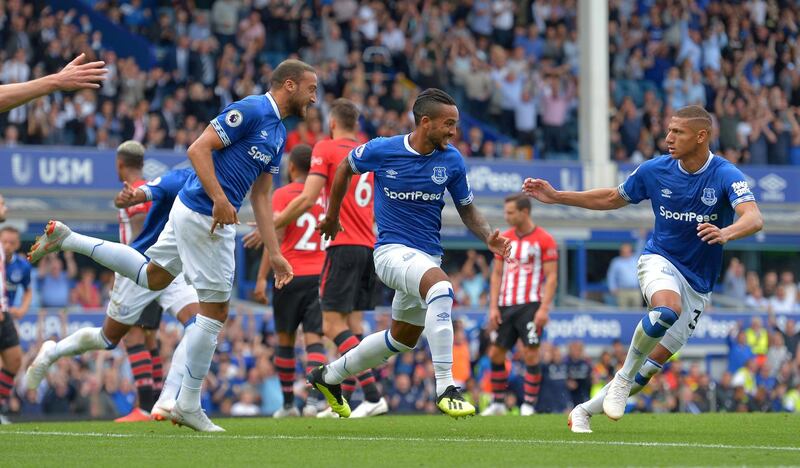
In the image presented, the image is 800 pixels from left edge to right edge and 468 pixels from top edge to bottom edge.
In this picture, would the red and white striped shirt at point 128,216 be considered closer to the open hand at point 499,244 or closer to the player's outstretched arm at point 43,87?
the open hand at point 499,244

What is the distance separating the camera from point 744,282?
26.2m

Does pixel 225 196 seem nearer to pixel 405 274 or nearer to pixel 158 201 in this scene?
pixel 405 274

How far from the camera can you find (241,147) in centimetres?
927

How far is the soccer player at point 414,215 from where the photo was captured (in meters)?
9.22

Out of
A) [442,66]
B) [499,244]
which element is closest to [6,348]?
[499,244]

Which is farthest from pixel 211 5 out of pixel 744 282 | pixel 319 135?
pixel 744 282

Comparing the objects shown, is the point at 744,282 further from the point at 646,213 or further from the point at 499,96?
the point at 499,96

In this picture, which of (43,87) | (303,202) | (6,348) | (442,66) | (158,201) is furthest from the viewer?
(442,66)

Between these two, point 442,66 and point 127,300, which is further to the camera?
point 442,66

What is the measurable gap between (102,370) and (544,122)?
40.4 ft

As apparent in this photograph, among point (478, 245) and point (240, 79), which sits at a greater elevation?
point (240, 79)

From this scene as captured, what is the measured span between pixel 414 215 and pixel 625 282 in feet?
48.6

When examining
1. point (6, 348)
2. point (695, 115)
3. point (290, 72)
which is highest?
point (290, 72)

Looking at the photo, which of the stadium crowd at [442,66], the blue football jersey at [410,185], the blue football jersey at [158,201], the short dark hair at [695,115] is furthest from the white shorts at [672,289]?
the stadium crowd at [442,66]
